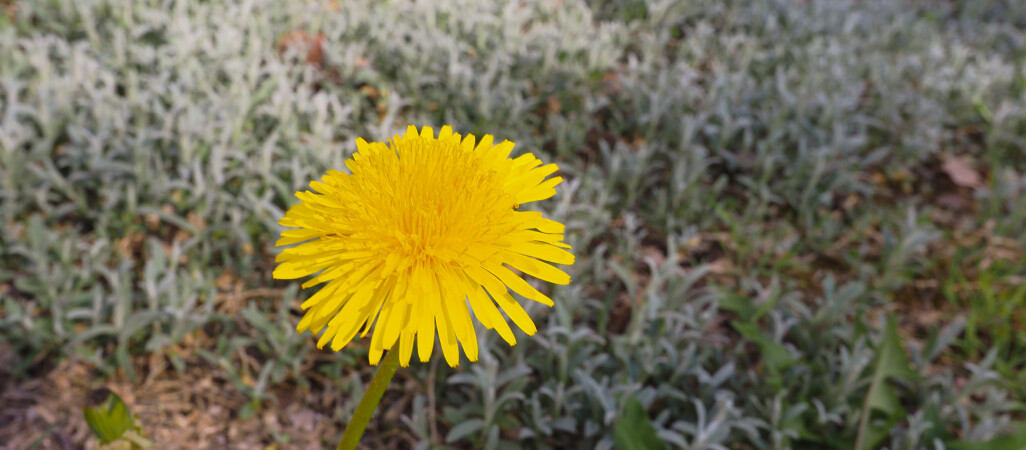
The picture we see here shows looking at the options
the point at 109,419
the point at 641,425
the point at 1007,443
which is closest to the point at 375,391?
the point at 109,419

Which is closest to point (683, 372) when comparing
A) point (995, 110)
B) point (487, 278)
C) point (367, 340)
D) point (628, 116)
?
point (367, 340)

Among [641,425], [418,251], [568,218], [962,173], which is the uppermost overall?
[962,173]

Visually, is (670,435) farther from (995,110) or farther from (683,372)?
(995,110)

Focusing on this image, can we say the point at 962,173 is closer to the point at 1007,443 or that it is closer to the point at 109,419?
the point at 1007,443

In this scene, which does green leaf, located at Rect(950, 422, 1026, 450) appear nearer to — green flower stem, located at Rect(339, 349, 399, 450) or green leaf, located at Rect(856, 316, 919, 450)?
green leaf, located at Rect(856, 316, 919, 450)

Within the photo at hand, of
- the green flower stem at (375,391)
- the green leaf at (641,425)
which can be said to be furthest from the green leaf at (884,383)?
the green flower stem at (375,391)

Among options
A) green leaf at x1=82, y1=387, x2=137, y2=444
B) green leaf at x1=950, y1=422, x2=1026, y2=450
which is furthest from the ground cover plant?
green leaf at x1=82, y1=387, x2=137, y2=444
